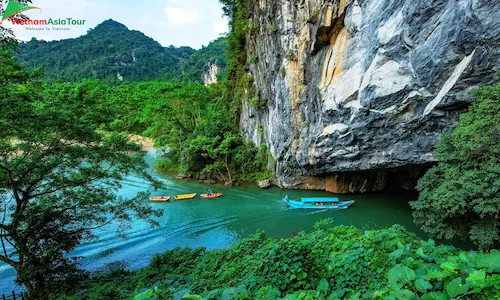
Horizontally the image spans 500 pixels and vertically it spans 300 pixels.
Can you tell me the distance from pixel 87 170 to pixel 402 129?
10561 mm

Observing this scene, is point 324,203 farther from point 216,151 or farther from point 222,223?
point 216,151

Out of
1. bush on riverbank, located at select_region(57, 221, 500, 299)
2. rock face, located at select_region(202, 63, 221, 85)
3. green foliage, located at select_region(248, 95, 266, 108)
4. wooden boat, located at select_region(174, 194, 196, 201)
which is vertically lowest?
wooden boat, located at select_region(174, 194, 196, 201)

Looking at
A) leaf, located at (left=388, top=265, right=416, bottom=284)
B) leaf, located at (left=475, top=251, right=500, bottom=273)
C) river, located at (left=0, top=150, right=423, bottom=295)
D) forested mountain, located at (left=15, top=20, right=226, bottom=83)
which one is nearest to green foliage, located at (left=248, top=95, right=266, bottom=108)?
river, located at (left=0, top=150, right=423, bottom=295)

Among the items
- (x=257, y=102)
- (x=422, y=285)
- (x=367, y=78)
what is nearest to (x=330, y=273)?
(x=422, y=285)

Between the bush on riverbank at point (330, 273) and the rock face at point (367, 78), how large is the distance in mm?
5328

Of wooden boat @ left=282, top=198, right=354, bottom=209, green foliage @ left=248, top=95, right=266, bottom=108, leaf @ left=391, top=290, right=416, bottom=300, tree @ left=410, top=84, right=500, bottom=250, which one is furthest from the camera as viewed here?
green foliage @ left=248, top=95, right=266, bottom=108

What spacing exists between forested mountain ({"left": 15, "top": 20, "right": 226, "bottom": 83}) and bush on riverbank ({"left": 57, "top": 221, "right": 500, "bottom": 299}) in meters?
53.2

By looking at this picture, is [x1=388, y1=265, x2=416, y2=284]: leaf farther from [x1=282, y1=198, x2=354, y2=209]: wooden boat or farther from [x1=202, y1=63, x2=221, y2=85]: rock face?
[x1=202, y1=63, x2=221, y2=85]: rock face

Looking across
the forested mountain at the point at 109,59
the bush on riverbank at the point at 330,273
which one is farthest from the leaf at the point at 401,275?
the forested mountain at the point at 109,59

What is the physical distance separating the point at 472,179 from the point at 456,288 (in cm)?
647

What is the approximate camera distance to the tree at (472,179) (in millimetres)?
5977

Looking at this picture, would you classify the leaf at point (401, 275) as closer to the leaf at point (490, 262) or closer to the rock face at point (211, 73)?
the leaf at point (490, 262)

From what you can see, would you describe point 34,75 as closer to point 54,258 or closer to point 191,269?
point 54,258

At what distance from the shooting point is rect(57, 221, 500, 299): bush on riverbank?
1773mm
